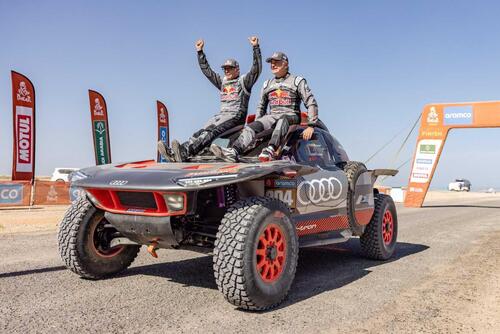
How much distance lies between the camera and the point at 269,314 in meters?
3.54

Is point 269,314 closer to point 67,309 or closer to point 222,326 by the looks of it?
point 222,326

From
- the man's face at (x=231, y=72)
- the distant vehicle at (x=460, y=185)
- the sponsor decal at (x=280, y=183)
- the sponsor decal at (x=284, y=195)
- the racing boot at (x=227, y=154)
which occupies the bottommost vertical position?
the distant vehicle at (x=460, y=185)

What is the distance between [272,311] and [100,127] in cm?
1834

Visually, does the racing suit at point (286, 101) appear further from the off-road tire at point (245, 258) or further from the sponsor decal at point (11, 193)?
the sponsor decal at point (11, 193)

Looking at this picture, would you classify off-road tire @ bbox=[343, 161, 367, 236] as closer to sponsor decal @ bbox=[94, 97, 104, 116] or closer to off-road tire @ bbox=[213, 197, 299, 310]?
off-road tire @ bbox=[213, 197, 299, 310]

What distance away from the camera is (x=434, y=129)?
22062mm

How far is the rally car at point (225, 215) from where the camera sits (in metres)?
3.51

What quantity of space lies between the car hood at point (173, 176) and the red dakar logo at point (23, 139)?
547 inches

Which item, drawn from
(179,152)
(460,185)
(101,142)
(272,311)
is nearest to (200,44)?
(179,152)

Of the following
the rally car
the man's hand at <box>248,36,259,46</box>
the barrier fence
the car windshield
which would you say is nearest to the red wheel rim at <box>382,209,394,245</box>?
the rally car

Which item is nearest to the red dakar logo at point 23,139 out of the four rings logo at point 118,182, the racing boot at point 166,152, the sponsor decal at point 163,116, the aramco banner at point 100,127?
the aramco banner at point 100,127

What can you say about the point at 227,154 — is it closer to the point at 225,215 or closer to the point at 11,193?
the point at 225,215

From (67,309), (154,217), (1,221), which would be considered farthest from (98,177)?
(1,221)

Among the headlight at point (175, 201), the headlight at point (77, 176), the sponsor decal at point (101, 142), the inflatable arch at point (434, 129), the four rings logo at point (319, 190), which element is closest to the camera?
the headlight at point (175, 201)
